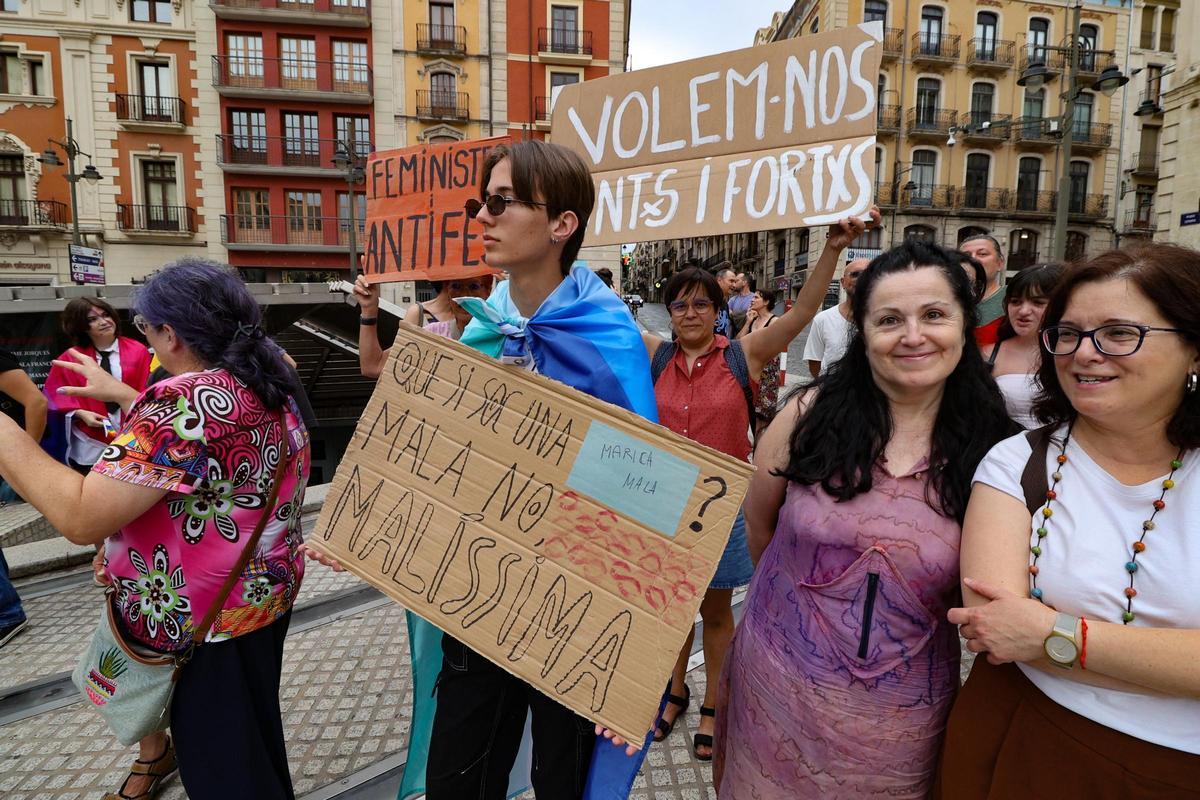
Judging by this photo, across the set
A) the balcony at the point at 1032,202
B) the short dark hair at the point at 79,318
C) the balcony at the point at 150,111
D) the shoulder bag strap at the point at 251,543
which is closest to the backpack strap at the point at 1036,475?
the shoulder bag strap at the point at 251,543

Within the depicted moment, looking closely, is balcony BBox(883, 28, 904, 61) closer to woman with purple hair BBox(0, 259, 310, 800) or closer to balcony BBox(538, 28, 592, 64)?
balcony BBox(538, 28, 592, 64)

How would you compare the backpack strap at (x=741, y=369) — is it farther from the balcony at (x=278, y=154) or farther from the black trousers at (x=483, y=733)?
the balcony at (x=278, y=154)

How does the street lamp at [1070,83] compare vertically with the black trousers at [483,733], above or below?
above

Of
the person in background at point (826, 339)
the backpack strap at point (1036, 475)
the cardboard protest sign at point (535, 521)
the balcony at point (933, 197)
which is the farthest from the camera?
the balcony at point (933, 197)

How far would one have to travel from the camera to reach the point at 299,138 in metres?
25.7

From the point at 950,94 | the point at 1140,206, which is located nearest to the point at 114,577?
the point at 950,94

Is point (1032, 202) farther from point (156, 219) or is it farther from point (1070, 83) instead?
point (156, 219)

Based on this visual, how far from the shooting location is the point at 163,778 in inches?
94.3

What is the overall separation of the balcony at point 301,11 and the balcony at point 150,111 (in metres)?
4.04

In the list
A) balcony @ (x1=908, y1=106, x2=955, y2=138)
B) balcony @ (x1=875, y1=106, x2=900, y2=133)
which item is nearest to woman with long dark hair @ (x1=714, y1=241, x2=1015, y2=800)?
balcony @ (x1=875, y1=106, x2=900, y2=133)

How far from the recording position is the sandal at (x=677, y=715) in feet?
8.78

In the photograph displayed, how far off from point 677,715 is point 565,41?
28756mm

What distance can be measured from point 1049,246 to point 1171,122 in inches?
763

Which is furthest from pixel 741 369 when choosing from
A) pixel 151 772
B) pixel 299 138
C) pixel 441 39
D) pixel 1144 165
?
pixel 1144 165
